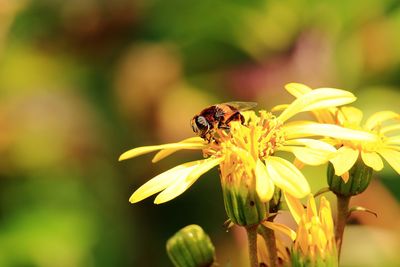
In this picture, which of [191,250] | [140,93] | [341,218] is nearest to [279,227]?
[341,218]

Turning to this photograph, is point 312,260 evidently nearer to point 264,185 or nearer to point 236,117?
point 264,185

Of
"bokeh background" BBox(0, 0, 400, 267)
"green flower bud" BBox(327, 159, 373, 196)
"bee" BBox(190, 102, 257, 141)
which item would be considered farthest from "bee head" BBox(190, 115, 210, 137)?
"bokeh background" BBox(0, 0, 400, 267)

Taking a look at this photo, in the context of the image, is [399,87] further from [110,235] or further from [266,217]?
[266,217]

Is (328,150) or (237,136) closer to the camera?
(328,150)

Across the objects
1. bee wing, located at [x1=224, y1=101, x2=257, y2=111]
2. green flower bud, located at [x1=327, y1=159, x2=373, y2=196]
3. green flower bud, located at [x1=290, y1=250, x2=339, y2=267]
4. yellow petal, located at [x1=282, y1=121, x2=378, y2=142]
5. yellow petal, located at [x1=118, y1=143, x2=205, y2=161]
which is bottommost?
green flower bud, located at [x1=290, y1=250, x2=339, y2=267]

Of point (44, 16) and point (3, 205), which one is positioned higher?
point (44, 16)

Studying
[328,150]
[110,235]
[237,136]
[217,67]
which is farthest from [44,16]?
[328,150]

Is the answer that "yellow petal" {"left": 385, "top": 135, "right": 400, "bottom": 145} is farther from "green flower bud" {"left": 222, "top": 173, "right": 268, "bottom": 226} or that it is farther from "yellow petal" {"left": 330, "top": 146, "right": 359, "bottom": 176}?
"green flower bud" {"left": 222, "top": 173, "right": 268, "bottom": 226}

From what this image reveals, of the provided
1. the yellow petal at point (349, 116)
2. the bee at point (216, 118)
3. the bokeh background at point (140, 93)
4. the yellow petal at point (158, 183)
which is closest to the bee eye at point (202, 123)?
the bee at point (216, 118)
